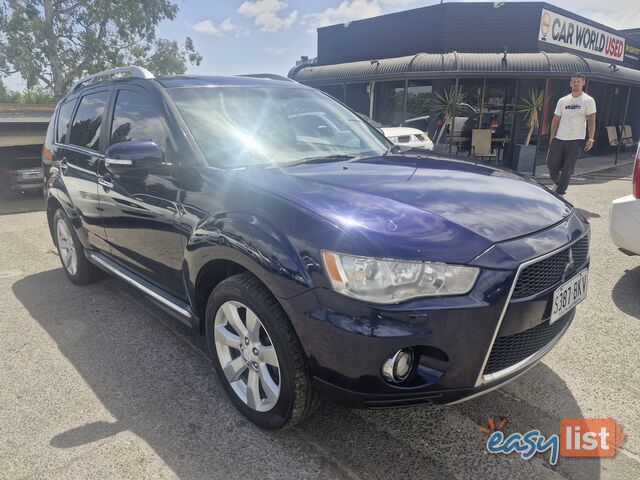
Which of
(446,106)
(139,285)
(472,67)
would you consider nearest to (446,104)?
(446,106)

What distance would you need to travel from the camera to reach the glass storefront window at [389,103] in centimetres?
1567

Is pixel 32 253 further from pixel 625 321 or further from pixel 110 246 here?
pixel 625 321

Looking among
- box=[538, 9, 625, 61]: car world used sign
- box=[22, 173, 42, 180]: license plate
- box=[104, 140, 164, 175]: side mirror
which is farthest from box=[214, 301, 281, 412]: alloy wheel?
box=[538, 9, 625, 61]: car world used sign

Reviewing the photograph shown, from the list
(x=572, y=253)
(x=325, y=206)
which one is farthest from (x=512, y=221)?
(x=325, y=206)

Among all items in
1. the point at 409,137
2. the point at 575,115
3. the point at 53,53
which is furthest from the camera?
the point at 53,53

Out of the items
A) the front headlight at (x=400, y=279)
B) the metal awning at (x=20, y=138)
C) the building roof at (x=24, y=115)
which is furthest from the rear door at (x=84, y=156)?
the building roof at (x=24, y=115)

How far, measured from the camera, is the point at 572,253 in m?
2.29

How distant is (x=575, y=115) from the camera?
7234 mm

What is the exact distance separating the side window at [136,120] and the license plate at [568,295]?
222cm

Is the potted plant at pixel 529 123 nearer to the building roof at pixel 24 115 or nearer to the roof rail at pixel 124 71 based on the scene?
the roof rail at pixel 124 71

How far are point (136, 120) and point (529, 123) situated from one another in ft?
41.5

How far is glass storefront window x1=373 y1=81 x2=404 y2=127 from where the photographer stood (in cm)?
1567

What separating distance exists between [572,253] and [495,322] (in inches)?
28.1

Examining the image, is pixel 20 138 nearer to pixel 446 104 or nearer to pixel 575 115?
pixel 575 115
